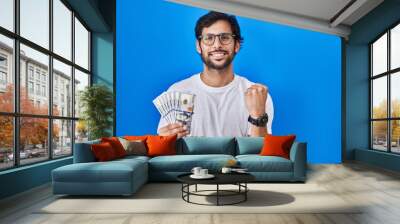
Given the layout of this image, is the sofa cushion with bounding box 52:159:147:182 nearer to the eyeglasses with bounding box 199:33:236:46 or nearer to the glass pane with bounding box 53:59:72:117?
the glass pane with bounding box 53:59:72:117

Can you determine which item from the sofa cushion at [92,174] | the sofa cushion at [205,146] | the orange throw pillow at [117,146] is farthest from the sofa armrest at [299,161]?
the orange throw pillow at [117,146]

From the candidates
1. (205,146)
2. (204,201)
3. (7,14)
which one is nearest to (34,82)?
(7,14)

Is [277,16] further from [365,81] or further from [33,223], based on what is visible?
[33,223]

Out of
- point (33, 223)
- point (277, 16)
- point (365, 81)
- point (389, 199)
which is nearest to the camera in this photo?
point (33, 223)

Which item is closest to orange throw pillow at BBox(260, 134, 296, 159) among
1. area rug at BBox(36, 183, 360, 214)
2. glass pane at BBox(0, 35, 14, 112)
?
area rug at BBox(36, 183, 360, 214)

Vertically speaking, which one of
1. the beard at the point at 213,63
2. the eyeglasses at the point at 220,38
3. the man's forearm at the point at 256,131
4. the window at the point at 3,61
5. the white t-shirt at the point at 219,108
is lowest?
the man's forearm at the point at 256,131

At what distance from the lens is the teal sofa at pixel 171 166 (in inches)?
192

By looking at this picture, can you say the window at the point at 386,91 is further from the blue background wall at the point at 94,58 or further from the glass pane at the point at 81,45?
the glass pane at the point at 81,45

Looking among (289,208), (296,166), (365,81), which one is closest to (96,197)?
(289,208)

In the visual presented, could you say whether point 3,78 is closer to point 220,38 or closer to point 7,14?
point 7,14

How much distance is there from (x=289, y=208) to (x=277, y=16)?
16.9 ft

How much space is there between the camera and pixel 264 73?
28.4 ft

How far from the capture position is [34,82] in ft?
19.0

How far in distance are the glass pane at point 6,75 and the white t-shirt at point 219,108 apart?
3.85 metres
